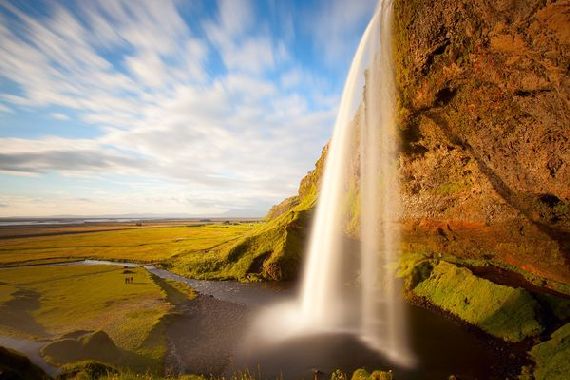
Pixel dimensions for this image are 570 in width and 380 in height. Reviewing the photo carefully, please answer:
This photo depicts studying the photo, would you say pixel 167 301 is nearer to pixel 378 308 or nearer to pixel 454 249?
pixel 378 308

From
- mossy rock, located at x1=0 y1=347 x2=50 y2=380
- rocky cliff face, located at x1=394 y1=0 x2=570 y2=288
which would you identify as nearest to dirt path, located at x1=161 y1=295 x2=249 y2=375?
mossy rock, located at x1=0 y1=347 x2=50 y2=380

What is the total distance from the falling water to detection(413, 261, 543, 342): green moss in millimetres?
4306

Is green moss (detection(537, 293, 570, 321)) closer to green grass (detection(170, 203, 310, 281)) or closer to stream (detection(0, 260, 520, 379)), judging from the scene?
stream (detection(0, 260, 520, 379))

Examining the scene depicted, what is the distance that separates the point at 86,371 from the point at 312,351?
13.6 meters

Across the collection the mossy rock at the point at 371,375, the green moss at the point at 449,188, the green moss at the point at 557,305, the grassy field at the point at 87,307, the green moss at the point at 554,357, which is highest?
the green moss at the point at 449,188

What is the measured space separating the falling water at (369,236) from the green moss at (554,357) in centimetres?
706

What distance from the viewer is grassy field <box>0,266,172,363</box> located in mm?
24391

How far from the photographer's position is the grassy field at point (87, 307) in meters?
24.4

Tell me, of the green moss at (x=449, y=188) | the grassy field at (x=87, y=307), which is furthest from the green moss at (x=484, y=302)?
the grassy field at (x=87, y=307)

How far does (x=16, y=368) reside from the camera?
41.3 ft

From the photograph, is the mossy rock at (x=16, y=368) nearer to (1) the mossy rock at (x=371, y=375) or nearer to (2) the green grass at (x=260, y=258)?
(1) the mossy rock at (x=371, y=375)

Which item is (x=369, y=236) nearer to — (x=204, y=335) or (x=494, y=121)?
(x=494, y=121)

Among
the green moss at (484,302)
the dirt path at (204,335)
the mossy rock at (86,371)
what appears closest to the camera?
the mossy rock at (86,371)

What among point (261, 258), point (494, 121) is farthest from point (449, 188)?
point (261, 258)
